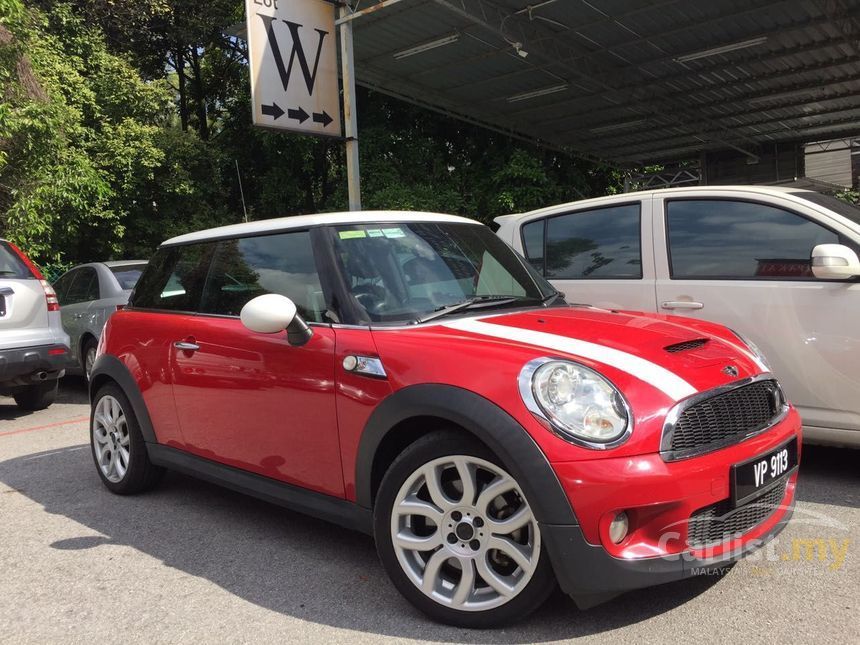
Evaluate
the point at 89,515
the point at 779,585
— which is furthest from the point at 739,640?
the point at 89,515

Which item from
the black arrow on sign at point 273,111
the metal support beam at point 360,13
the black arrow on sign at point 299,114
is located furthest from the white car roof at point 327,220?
the metal support beam at point 360,13

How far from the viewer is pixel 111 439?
4672 millimetres

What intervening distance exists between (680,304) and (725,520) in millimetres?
2228

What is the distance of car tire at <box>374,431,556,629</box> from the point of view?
259 cm

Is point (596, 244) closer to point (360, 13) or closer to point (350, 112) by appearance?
point (350, 112)

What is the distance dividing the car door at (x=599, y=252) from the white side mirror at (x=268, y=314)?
2597 mm

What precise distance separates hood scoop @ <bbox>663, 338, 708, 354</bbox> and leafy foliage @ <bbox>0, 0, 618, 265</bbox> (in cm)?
971

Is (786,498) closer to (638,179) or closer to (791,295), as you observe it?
(791,295)

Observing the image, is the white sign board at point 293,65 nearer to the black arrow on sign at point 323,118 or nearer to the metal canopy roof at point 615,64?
the black arrow on sign at point 323,118

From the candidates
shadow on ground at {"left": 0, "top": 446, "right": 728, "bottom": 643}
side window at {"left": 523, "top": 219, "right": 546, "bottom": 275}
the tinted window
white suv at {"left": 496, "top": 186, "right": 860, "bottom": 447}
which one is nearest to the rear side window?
the tinted window

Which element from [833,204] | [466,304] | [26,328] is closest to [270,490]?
[466,304]

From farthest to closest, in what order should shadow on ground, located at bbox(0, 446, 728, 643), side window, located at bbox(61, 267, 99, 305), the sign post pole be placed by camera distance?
the sign post pole
side window, located at bbox(61, 267, 99, 305)
shadow on ground, located at bbox(0, 446, 728, 643)

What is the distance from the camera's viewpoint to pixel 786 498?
2973 mm

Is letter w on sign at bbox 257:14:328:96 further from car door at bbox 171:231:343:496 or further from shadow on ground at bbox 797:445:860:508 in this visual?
shadow on ground at bbox 797:445:860:508
